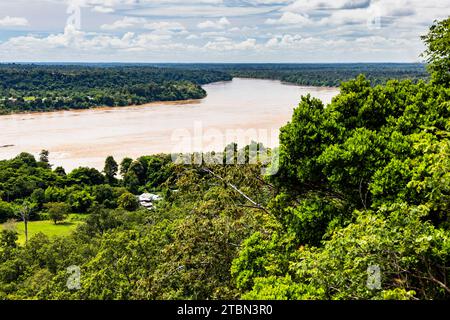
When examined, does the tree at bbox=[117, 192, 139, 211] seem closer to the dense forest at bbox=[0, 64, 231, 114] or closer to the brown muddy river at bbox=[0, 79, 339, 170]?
the brown muddy river at bbox=[0, 79, 339, 170]

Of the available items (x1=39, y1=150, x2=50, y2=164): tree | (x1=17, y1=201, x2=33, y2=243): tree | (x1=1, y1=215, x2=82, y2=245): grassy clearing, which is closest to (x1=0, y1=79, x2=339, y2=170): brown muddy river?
(x1=39, y1=150, x2=50, y2=164): tree

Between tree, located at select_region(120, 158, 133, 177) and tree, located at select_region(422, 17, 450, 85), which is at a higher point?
tree, located at select_region(422, 17, 450, 85)

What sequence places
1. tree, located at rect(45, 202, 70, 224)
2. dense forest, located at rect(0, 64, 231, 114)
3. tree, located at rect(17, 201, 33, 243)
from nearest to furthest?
tree, located at rect(17, 201, 33, 243)
tree, located at rect(45, 202, 70, 224)
dense forest, located at rect(0, 64, 231, 114)

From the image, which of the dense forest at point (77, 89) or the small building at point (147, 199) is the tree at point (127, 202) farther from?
the dense forest at point (77, 89)

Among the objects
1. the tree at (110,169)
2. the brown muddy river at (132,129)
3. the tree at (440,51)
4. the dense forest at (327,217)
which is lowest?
the tree at (110,169)

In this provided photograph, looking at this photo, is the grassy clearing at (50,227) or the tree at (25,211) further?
the tree at (25,211)

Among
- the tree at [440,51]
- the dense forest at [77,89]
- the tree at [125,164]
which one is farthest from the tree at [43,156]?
the tree at [440,51]
